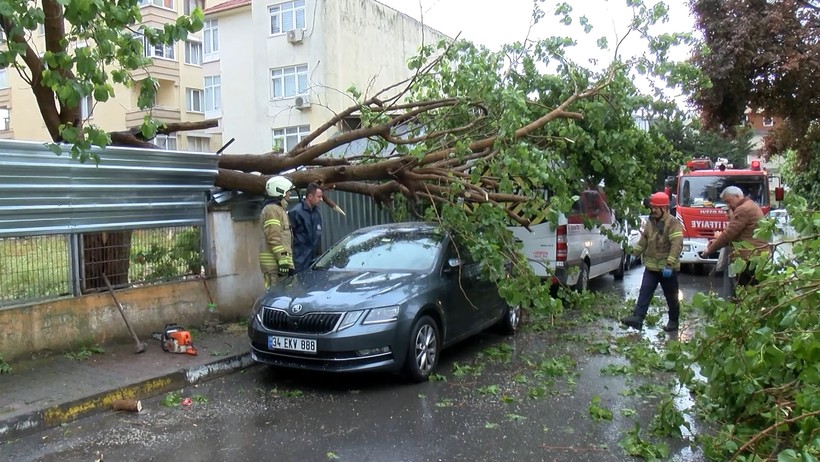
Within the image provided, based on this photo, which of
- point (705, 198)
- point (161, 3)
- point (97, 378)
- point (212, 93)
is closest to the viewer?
point (97, 378)

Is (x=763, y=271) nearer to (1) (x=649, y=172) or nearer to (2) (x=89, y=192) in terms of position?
(1) (x=649, y=172)

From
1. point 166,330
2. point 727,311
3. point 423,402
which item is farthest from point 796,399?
point 166,330

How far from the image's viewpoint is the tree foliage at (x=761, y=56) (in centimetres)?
1462

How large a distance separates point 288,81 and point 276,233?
74.8 ft

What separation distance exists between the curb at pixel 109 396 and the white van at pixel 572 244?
4.60 metres

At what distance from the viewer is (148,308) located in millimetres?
8281

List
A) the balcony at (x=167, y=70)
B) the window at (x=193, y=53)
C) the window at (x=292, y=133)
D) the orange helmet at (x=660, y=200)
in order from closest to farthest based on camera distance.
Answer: the orange helmet at (x=660, y=200)
the window at (x=292, y=133)
the balcony at (x=167, y=70)
the window at (x=193, y=53)

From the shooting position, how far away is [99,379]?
21.5ft

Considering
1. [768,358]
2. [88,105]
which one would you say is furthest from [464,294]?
[88,105]

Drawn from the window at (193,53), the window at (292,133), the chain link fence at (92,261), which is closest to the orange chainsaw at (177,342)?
the chain link fence at (92,261)

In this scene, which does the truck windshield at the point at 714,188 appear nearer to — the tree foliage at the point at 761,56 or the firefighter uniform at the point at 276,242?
the tree foliage at the point at 761,56

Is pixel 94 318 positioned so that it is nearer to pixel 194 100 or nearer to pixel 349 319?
pixel 349 319

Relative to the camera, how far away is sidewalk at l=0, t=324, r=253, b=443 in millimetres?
5672

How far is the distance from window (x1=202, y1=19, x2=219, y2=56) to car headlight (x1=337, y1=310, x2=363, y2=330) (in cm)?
3119
